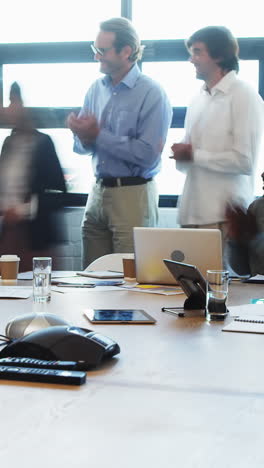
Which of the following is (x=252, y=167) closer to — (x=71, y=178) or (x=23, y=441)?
(x=71, y=178)

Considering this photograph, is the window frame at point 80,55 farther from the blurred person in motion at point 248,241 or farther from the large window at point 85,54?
the blurred person in motion at point 248,241

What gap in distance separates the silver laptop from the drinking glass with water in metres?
0.39

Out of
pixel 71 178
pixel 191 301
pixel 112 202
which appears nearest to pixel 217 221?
pixel 112 202

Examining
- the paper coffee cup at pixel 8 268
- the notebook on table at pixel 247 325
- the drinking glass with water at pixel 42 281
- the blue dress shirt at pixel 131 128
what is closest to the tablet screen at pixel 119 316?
the notebook on table at pixel 247 325

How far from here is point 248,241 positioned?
332 centimetres

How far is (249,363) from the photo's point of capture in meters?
1.41

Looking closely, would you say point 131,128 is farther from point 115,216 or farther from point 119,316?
point 119,316

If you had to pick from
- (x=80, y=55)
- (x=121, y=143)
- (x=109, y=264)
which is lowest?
(x=109, y=264)

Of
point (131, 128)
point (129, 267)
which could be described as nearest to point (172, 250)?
point (129, 267)

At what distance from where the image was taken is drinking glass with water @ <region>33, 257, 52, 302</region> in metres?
2.22

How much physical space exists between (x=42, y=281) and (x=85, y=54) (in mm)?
2754

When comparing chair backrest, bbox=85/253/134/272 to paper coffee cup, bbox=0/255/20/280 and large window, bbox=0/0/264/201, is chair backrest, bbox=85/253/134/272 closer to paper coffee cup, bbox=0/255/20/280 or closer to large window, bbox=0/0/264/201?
paper coffee cup, bbox=0/255/20/280

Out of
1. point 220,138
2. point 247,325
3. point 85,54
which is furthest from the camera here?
point 85,54

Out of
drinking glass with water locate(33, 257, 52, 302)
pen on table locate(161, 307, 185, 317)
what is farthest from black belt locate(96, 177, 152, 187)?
pen on table locate(161, 307, 185, 317)
